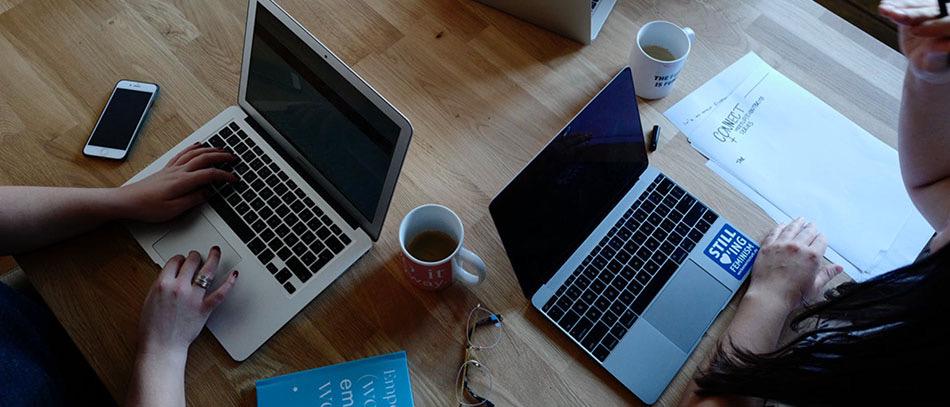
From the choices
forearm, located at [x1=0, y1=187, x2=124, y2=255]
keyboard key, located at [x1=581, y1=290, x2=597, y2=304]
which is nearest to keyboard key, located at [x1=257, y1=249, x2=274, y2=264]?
forearm, located at [x1=0, y1=187, x2=124, y2=255]

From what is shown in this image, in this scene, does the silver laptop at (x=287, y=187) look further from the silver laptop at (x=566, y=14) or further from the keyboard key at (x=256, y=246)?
the silver laptop at (x=566, y=14)

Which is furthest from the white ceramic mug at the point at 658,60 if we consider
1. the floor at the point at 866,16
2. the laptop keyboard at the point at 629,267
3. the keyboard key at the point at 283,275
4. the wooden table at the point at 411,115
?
the floor at the point at 866,16

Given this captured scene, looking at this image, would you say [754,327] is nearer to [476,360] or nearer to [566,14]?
[476,360]

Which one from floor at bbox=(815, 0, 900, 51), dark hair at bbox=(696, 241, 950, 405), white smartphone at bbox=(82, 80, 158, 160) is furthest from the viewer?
floor at bbox=(815, 0, 900, 51)

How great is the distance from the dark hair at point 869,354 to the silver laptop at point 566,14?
1.87 feet

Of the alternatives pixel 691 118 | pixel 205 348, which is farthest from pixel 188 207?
pixel 691 118

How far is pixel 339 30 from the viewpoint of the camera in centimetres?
113

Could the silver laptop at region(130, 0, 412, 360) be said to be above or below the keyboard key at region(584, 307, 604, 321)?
above

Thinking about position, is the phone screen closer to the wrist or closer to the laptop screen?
the laptop screen

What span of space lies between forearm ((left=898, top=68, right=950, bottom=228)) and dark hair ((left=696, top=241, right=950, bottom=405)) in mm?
256

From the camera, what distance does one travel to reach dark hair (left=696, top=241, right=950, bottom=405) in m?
0.63

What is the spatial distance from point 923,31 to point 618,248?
49cm

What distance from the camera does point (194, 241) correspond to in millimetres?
919

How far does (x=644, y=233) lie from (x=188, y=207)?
0.67 meters
